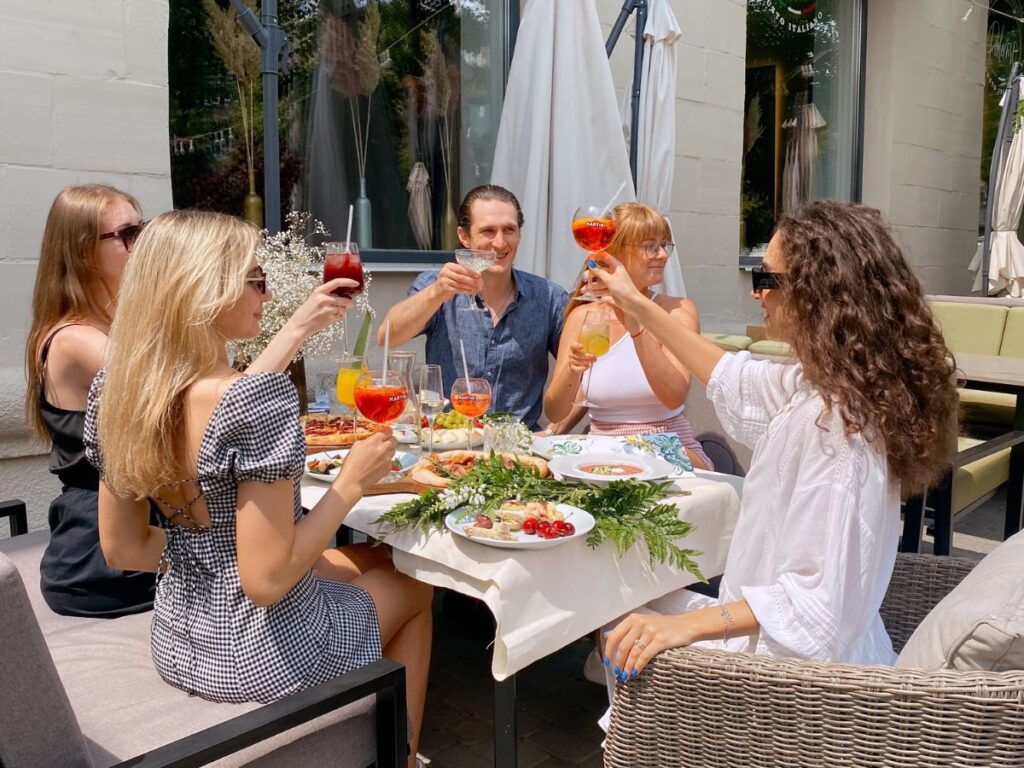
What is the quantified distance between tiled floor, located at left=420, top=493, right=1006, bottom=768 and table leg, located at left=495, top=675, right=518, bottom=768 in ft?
2.06

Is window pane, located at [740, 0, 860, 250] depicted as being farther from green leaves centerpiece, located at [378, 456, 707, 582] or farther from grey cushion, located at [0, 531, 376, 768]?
grey cushion, located at [0, 531, 376, 768]

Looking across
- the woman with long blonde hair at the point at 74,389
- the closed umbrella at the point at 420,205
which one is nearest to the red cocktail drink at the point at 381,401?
the woman with long blonde hair at the point at 74,389

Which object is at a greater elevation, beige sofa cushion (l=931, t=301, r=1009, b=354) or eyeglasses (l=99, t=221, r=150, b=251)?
eyeglasses (l=99, t=221, r=150, b=251)

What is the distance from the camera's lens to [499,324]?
3312mm

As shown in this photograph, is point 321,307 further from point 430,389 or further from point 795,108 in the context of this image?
point 795,108

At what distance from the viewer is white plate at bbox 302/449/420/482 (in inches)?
86.5

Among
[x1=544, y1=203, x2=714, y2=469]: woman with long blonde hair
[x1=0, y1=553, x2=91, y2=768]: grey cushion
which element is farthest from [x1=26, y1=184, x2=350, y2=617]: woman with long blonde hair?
[x1=544, y1=203, x2=714, y2=469]: woman with long blonde hair

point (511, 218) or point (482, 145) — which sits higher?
point (482, 145)

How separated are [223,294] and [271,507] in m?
0.41

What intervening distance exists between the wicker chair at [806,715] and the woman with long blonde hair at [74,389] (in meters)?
1.15

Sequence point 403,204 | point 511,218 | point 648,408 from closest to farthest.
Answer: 1. point 648,408
2. point 511,218
3. point 403,204

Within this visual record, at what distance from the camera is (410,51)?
208 inches

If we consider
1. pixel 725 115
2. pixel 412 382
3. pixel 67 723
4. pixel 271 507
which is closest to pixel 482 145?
pixel 725 115

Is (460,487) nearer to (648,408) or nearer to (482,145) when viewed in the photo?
(648,408)
